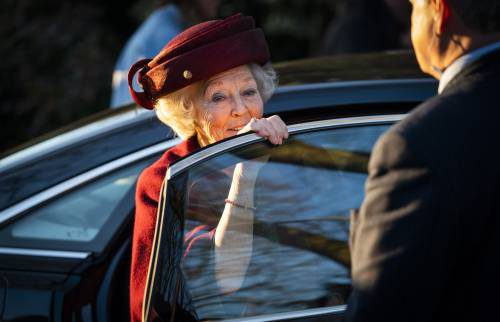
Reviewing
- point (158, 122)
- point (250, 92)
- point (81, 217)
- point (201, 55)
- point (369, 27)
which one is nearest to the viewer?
point (201, 55)

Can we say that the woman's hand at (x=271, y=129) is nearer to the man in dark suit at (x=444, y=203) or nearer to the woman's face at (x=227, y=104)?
the woman's face at (x=227, y=104)

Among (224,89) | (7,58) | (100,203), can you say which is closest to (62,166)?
(100,203)

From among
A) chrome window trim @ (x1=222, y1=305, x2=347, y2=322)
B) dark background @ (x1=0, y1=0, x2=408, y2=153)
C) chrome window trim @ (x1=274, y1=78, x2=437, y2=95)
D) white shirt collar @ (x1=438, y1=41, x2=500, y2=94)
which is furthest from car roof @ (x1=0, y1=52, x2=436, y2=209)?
dark background @ (x1=0, y1=0, x2=408, y2=153)

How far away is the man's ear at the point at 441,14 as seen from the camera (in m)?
1.74

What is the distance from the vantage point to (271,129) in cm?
225

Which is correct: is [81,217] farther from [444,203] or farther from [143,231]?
[444,203]

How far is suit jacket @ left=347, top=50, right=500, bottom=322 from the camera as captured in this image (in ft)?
5.31

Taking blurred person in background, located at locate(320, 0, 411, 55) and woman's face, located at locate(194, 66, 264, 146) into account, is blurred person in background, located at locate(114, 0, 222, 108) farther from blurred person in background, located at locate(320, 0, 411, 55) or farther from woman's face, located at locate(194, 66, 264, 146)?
woman's face, located at locate(194, 66, 264, 146)

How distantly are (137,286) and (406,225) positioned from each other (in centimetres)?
102

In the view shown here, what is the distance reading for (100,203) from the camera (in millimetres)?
2846

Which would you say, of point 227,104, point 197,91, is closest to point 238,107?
point 227,104

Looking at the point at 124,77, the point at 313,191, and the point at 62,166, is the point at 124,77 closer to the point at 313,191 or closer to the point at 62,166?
the point at 62,166

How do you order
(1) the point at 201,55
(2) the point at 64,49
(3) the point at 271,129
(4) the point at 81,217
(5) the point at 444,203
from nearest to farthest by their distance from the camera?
(5) the point at 444,203 → (3) the point at 271,129 → (1) the point at 201,55 → (4) the point at 81,217 → (2) the point at 64,49

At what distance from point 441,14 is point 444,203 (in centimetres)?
39
